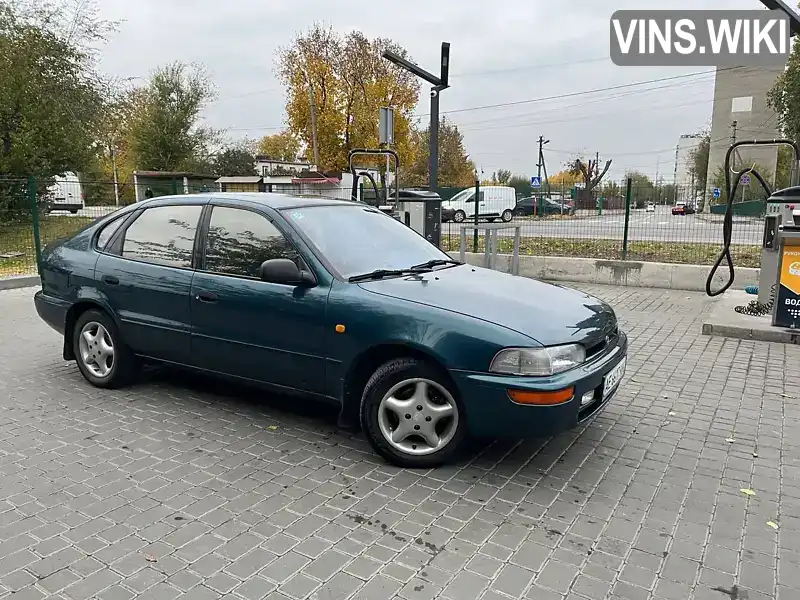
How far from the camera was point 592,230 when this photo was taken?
12609 mm

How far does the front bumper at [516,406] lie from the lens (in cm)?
331

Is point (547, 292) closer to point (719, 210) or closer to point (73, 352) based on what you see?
point (73, 352)

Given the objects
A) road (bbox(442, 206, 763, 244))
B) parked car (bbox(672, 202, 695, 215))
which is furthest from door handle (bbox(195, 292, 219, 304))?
parked car (bbox(672, 202, 695, 215))

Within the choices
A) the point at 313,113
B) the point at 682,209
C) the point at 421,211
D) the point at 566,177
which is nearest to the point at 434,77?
the point at 421,211

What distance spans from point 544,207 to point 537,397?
14.3m

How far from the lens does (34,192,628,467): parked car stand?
11.1 feet

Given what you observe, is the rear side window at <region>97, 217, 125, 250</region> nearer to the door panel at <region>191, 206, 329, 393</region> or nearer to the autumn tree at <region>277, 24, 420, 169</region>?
the door panel at <region>191, 206, 329, 393</region>

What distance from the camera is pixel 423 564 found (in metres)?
2.73

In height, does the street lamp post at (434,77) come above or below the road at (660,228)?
above

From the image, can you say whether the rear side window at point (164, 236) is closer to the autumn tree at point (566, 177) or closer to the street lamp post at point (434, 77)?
the street lamp post at point (434, 77)

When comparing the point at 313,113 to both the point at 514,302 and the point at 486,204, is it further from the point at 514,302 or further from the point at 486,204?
the point at 514,302

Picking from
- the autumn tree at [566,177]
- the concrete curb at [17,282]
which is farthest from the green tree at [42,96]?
the autumn tree at [566,177]

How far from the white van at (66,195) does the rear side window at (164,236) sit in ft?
39.3

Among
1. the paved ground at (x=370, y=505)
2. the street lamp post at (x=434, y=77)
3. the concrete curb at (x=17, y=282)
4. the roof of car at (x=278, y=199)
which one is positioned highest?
the street lamp post at (x=434, y=77)
